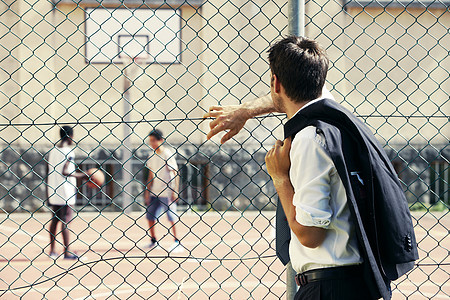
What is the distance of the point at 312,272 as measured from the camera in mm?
1938

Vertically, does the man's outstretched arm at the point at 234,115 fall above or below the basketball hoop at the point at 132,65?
above

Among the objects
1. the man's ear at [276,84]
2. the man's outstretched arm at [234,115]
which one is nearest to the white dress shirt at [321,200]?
the man's ear at [276,84]

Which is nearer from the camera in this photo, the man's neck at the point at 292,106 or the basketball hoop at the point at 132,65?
the man's neck at the point at 292,106

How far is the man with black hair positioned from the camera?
70.9 inches

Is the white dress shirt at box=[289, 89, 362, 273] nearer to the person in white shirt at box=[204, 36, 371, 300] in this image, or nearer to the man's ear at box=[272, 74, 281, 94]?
the person in white shirt at box=[204, 36, 371, 300]

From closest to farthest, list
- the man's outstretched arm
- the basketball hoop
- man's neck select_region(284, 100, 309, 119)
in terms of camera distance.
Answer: man's neck select_region(284, 100, 309, 119)
the man's outstretched arm
the basketball hoop

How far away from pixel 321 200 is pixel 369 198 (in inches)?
7.0

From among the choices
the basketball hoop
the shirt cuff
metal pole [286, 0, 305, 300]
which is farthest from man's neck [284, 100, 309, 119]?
the basketball hoop

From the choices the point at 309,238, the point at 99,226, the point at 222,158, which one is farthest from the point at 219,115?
the point at 222,158

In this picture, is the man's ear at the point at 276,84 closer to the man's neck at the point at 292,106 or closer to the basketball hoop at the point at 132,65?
the man's neck at the point at 292,106

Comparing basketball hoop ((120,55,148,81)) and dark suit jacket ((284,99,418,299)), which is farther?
basketball hoop ((120,55,148,81))

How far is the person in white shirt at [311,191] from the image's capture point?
1.80 meters

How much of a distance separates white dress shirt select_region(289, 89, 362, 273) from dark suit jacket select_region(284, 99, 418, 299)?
0.04m

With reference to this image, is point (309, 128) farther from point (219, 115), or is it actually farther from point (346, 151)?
point (219, 115)
